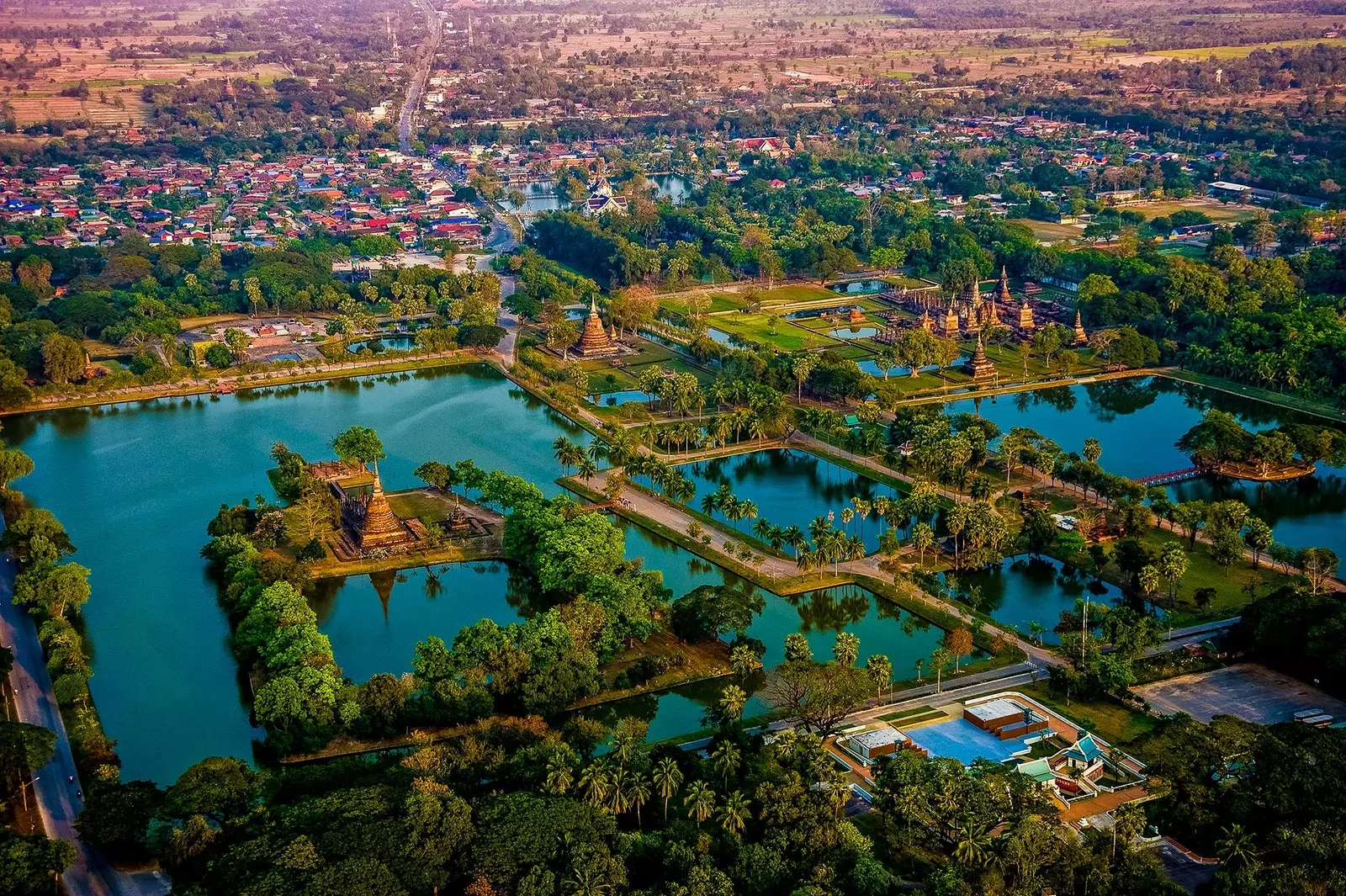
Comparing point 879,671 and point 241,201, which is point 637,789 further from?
point 241,201

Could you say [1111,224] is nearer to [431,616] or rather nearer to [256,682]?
[431,616]

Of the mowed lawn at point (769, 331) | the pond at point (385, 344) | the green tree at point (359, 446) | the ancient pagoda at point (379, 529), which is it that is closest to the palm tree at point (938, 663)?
the ancient pagoda at point (379, 529)

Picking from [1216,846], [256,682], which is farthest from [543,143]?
[1216,846]

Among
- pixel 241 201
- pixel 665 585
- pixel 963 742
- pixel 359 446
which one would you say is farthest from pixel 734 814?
pixel 241 201

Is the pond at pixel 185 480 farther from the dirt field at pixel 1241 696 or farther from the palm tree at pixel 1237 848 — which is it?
the dirt field at pixel 1241 696

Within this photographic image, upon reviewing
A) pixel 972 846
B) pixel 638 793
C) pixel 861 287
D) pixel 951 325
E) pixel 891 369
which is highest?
pixel 972 846

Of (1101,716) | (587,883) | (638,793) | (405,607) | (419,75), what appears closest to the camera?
(587,883)
